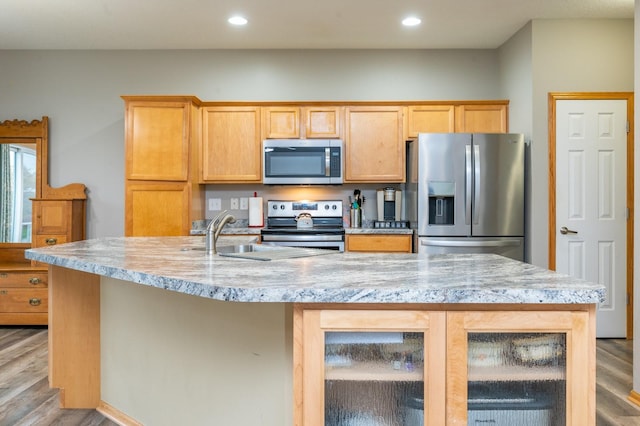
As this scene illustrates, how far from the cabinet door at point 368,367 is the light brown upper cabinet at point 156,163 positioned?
3150mm

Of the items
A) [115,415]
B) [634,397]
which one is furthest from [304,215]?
[634,397]

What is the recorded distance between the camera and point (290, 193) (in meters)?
4.90

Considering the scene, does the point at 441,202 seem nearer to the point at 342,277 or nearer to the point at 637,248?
the point at 637,248

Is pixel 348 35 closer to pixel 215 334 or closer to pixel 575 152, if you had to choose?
pixel 575 152

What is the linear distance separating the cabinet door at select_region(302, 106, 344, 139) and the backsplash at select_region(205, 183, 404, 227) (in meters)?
0.56

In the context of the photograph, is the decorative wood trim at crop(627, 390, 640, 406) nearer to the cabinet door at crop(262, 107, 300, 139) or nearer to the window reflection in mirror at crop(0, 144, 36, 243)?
the cabinet door at crop(262, 107, 300, 139)

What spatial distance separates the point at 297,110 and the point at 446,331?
3503 mm

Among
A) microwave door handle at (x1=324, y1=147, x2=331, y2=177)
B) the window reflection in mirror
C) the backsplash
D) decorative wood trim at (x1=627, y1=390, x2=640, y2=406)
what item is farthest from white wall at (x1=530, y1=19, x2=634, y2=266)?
the window reflection in mirror

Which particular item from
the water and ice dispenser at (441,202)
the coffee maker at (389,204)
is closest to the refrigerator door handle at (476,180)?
the water and ice dispenser at (441,202)

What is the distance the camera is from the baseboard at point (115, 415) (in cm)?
233

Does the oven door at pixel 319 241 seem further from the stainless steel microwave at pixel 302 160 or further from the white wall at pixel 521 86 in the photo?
the white wall at pixel 521 86

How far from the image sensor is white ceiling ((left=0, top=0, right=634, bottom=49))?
12.2 ft

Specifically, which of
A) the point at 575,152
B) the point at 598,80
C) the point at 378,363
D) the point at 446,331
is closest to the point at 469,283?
the point at 446,331

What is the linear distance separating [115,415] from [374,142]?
3.09 m
